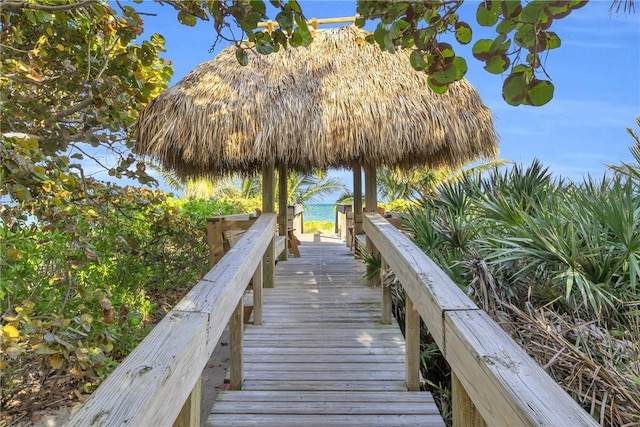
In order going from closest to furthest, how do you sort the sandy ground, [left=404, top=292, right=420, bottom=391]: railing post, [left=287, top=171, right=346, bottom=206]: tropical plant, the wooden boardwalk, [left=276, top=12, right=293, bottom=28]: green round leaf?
1. [left=276, top=12, right=293, bottom=28]: green round leaf
2. the wooden boardwalk
3. [left=404, top=292, right=420, bottom=391]: railing post
4. the sandy ground
5. [left=287, top=171, right=346, bottom=206]: tropical plant

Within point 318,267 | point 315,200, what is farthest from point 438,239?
point 315,200

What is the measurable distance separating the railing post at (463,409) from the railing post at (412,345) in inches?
34.8

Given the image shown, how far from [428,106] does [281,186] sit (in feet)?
10.0

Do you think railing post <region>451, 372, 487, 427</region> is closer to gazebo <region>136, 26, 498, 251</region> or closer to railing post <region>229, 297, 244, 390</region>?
railing post <region>229, 297, 244, 390</region>

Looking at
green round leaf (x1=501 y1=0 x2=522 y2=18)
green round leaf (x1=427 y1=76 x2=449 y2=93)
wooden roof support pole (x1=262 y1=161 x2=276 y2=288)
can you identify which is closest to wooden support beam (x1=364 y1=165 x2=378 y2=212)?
wooden roof support pole (x1=262 y1=161 x2=276 y2=288)

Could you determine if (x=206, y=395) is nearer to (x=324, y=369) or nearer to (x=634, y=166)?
(x=324, y=369)

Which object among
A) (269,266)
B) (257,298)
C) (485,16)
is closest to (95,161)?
(257,298)

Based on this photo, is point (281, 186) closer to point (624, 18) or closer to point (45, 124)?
point (45, 124)

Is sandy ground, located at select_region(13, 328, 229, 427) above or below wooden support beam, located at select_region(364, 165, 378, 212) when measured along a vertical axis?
below

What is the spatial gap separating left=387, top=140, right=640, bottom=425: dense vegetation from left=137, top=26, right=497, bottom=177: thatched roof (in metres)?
1.07

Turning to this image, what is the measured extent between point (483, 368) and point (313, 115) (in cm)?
393

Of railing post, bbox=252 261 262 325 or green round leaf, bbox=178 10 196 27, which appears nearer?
green round leaf, bbox=178 10 196 27

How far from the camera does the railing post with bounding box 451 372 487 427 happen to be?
1384mm

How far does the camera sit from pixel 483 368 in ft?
3.67
